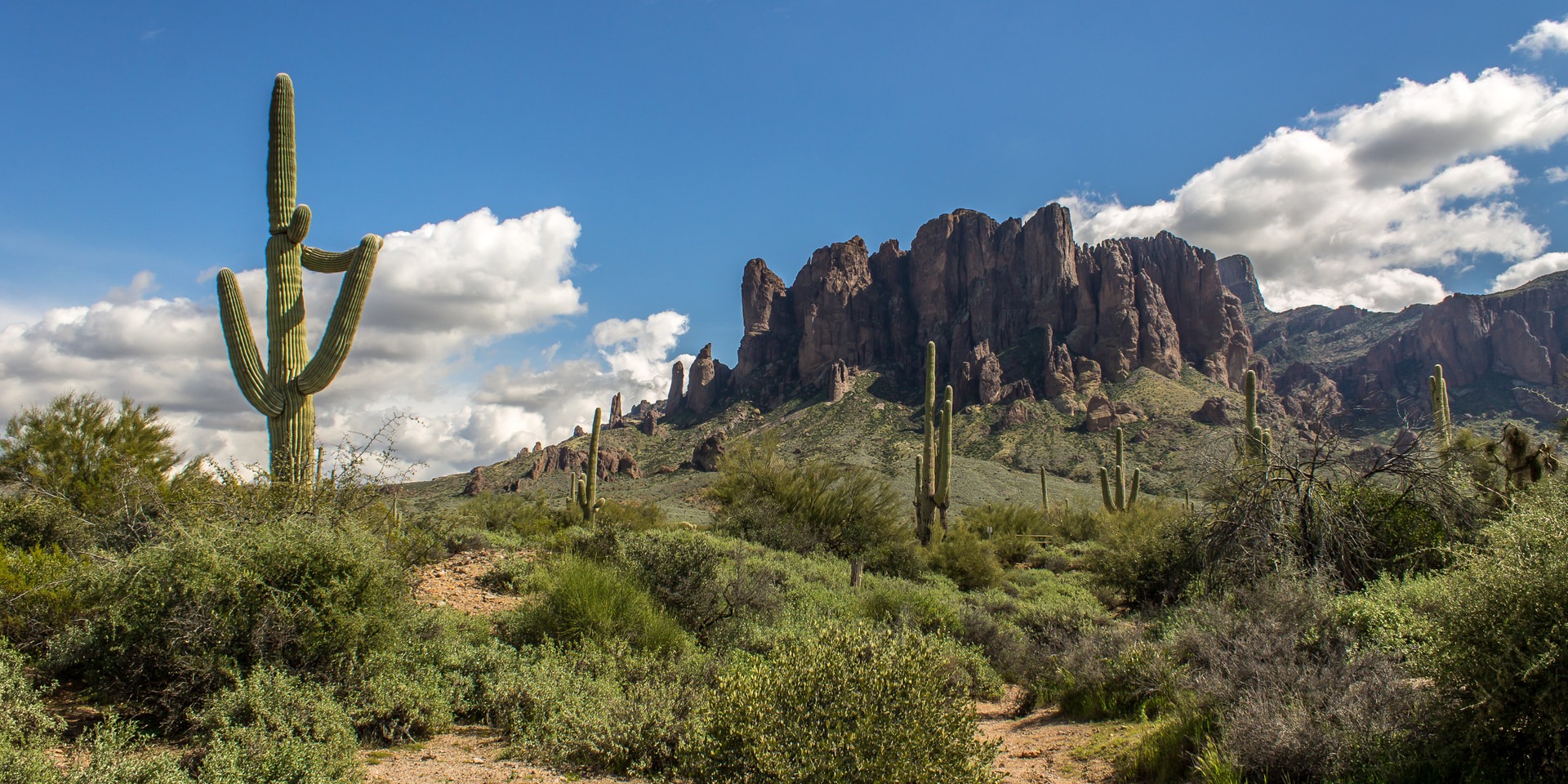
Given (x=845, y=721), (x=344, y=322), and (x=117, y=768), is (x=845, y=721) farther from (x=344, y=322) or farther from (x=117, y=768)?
(x=344, y=322)

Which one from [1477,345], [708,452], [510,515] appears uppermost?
[1477,345]

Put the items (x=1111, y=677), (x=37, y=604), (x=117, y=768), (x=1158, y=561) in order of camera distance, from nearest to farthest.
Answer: (x=117, y=768)
(x=37, y=604)
(x=1111, y=677)
(x=1158, y=561)

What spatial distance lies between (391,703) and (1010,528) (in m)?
25.2

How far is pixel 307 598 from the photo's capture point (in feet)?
20.9

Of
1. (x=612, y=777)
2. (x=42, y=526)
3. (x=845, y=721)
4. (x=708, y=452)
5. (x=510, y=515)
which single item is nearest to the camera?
(x=845, y=721)

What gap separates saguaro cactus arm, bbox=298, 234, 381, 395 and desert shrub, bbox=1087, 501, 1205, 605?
40.3ft

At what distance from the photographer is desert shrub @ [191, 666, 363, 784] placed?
450cm

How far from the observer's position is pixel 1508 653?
416 centimetres

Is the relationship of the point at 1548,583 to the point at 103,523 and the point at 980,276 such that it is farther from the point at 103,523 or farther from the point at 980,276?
the point at 980,276

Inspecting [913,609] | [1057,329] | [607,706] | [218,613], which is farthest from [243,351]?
[1057,329]

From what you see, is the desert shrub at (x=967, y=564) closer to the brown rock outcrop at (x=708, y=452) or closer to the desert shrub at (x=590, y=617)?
the desert shrub at (x=590, y=617)

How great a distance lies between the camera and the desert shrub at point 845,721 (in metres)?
4.30

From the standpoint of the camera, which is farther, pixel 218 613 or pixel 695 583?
pixel 695 583

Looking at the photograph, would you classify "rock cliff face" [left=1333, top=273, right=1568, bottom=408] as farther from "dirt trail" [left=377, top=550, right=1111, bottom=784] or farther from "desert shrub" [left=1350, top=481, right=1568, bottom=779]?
"desert shrub" [left=1350, top=481, right=1568, bottom=779]
